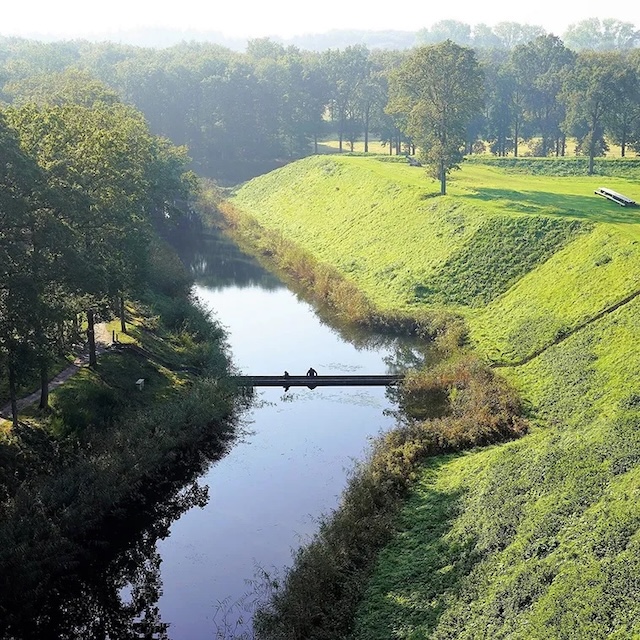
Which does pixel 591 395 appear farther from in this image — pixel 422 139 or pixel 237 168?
pixel 237 168

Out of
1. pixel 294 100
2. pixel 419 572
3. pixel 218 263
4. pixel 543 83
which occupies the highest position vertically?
pixel 543 83

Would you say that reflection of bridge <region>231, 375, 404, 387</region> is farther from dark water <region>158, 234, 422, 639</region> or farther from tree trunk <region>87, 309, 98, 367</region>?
tree trunk <region>87, 309, 98, 367</region>

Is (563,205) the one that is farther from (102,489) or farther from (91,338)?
(102,489)

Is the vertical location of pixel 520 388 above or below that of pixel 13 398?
below

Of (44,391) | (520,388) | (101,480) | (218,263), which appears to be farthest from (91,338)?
(218,263)

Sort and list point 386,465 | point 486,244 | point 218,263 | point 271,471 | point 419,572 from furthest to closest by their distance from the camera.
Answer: point 218,263 → point 486,244 → point 271,471 → point 386,465 → point 419,572

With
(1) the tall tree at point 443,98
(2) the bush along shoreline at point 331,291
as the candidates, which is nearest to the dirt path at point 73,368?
(2) the bush along shoreline at point 331,291
